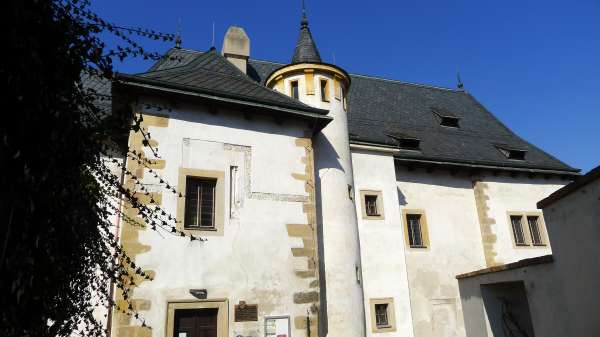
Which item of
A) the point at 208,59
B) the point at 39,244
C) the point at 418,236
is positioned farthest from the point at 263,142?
the point at 39,244

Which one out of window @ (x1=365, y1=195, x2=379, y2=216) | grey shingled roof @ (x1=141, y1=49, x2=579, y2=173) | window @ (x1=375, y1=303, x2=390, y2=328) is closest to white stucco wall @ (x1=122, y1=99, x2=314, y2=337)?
window @ (x1=365, y1=195, x2=379, y2=216)

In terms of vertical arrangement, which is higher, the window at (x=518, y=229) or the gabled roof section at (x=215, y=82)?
the gabled roof section at (x=215, y=82)

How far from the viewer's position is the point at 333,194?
1181 cm

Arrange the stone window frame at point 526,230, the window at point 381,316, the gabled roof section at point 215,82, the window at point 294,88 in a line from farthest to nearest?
the stone window frame at point 526,230 < the window at point 294,88 < the window at point 381,316 < the gabled roof section at point 215,82

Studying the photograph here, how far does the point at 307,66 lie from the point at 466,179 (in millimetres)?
7235

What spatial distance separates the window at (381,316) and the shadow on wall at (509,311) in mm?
2699

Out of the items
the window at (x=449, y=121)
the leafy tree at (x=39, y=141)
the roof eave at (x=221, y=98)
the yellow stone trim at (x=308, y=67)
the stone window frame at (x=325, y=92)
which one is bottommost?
the leafy tree at (x=39, y=141)

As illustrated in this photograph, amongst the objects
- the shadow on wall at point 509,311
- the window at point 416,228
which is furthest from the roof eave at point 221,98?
the shadow on wall at point 509,311

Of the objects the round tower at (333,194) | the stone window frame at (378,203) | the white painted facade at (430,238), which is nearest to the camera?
the round tower at (333,194)

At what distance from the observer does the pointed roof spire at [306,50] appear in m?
13.7

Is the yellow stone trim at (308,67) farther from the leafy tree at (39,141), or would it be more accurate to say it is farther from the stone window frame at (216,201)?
the leafy tree at (39,141)

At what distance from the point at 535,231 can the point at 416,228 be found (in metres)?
5.01

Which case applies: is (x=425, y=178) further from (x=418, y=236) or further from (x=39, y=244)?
(x=39, y=244)

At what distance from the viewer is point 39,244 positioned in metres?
2.72
